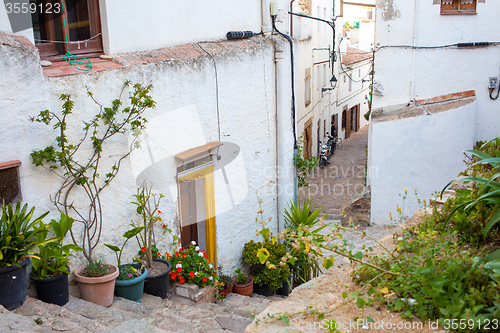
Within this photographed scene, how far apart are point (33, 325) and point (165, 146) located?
2.57 meters

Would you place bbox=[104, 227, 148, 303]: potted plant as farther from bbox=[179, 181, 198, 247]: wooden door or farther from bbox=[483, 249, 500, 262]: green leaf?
bbox=[483, 249, 500, 262]: green leaf

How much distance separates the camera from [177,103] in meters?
5.41

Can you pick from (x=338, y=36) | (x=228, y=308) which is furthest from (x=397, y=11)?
(x=338, y=36)

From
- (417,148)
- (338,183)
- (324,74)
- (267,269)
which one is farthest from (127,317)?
(324,74)

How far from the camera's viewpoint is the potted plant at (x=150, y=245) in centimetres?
485

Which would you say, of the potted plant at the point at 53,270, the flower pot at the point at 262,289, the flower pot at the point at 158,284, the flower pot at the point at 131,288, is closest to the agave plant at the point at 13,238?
the potted plant at the point at 53,270

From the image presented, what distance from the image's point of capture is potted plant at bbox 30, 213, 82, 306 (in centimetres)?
372

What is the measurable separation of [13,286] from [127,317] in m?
1.02

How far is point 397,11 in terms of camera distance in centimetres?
905

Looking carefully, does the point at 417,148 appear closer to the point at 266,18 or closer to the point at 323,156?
the point at 266,18

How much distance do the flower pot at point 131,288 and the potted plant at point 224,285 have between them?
4.83ft

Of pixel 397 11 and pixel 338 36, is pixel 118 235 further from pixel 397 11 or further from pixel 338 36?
pixel 338 36

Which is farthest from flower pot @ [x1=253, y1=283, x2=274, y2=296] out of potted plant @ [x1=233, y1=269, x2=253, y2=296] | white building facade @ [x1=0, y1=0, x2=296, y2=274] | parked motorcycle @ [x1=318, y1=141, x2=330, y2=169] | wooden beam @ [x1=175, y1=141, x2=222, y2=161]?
parked motorcycle @ [x1=318, y1=141, x2=330, y2=169]

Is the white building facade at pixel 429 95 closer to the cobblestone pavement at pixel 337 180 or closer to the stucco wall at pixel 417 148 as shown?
the stucco wall at pixel 417 148
